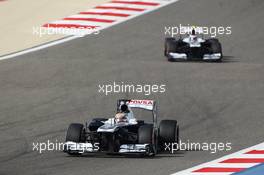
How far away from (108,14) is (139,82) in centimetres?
990

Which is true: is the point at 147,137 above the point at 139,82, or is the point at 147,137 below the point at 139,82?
below

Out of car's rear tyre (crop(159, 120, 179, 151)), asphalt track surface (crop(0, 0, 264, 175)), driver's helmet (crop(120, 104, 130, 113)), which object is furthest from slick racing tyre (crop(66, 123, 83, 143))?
car's rear tyre (crop(159, 120, 179, 151))

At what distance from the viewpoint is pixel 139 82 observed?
31844mm

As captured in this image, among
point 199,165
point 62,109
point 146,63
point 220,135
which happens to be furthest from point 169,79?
point 199,165

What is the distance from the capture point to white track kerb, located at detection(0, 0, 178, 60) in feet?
131

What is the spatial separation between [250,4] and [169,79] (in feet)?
39.7

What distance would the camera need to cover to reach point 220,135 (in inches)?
999

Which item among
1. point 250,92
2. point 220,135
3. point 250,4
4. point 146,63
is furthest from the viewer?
point 250,4

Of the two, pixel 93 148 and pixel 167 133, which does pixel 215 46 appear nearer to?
pixel 167 133

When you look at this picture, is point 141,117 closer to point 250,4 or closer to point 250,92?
point 250,92

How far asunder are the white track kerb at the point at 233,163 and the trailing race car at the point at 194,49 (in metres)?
10.8

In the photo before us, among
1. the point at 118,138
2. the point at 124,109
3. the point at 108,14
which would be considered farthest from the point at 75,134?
the point at 108,14

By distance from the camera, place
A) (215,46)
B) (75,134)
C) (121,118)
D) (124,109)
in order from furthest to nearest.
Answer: (215,46), (124,109), (121,118), (75,134)

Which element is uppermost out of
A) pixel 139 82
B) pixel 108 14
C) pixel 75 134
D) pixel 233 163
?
pixel 108 14
